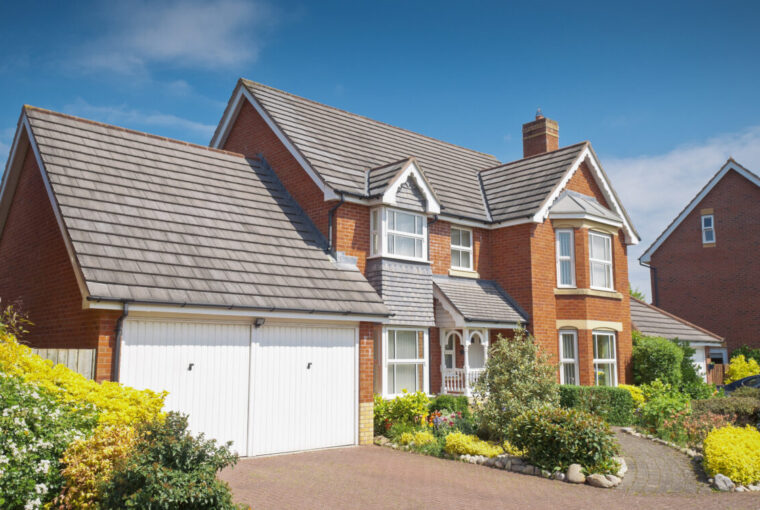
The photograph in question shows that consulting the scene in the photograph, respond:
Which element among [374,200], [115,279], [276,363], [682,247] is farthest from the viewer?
[682,247]

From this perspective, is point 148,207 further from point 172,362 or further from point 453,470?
point 453,470

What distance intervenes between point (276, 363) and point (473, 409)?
18.4 feet

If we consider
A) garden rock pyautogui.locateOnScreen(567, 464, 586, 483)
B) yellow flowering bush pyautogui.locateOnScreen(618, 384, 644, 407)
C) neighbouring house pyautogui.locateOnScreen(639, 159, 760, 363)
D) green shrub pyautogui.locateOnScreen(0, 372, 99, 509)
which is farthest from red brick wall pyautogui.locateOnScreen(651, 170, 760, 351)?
green shrub pyautogui.locateOnScreen(0, 372, 99, 509)

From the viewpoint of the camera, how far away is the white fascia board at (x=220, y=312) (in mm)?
11391

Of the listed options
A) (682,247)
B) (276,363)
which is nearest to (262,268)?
(276,363)

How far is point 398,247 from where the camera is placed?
18.3 m

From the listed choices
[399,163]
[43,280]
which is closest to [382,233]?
[399,163]

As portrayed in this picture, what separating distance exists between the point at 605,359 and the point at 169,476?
17.7 meters

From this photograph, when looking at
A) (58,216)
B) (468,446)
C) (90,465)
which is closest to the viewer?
(90,465)

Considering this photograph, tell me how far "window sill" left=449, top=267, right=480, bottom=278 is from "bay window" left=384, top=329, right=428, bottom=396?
9.30 ft

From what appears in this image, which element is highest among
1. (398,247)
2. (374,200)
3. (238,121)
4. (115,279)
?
(238,121)

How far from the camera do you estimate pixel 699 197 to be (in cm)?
3447

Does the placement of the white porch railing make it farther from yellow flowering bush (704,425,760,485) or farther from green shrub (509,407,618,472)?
yellow flowering bush (704,425,760,485)

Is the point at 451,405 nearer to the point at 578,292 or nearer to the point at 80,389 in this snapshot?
the point at 578,292
